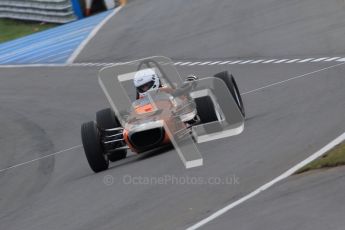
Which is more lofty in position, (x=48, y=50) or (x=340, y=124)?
(x=340, y=124)

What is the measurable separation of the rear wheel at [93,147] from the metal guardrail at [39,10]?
72.4ft

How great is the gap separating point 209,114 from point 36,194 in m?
2.77

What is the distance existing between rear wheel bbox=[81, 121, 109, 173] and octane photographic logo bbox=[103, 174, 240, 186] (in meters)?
0.49

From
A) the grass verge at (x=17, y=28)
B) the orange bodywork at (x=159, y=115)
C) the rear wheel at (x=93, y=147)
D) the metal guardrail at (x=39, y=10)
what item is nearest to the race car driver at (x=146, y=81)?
the orange bodywork at (x=159, y=115)

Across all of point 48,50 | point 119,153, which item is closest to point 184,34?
point 48,50

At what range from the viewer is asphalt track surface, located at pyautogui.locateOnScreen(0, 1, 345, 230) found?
33.3ft

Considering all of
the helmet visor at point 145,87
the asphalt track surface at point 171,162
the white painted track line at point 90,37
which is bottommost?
the white painted track line at point 90,37

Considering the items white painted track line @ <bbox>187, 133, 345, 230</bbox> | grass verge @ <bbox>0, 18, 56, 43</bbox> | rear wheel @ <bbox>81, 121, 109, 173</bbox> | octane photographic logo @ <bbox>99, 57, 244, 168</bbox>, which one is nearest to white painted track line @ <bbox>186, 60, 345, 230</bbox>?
white painted track line @ <bbox>187, 133, 345, 230</bbox>

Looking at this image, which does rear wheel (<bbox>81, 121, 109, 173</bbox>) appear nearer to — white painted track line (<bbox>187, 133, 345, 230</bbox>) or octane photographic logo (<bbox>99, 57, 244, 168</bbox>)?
octane photographic logo (<bbox>99, 57, 244, 168</bbox>)

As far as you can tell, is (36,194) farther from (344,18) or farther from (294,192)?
(344,18)

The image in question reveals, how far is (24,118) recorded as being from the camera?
72.6ft

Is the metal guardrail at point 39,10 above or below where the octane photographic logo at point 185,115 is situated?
below

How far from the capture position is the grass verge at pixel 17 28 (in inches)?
1385

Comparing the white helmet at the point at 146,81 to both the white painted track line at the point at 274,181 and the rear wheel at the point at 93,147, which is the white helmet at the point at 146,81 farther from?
the white painted track line at the point at 274,181
